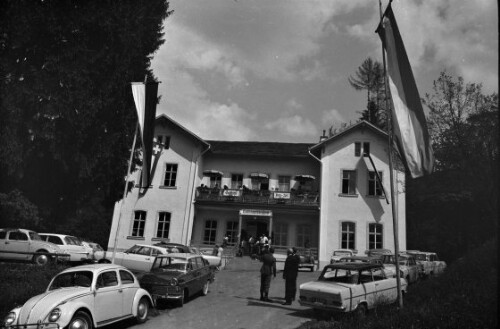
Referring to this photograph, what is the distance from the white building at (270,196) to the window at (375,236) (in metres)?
0.06

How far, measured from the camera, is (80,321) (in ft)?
29.0

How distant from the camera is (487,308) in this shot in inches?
319

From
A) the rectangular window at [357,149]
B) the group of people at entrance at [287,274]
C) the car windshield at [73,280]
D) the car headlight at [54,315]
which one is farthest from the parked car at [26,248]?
the rectangular window at [357,149]

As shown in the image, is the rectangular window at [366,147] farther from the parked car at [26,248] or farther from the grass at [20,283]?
the grass at [20,283]

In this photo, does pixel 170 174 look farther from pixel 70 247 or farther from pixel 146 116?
pixel 146 116

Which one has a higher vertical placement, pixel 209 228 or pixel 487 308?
pixel 209 228

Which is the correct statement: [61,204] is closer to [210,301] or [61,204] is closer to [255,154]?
[210,301]

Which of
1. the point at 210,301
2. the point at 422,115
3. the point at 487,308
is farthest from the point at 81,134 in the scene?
the point at 487,308

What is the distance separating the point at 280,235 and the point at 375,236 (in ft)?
22.0

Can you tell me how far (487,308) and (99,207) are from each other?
3179cm

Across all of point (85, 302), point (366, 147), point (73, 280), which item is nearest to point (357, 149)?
point (366, 147)

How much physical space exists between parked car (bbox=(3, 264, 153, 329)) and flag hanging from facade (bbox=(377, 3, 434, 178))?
7812 millimetres

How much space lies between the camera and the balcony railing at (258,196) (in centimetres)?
2777

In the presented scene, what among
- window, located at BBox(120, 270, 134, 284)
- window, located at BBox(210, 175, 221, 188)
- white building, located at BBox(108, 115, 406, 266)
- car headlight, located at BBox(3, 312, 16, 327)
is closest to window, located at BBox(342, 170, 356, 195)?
white building, located at BBox(108, 115, 406, 266)
